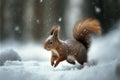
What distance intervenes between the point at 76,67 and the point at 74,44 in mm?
54

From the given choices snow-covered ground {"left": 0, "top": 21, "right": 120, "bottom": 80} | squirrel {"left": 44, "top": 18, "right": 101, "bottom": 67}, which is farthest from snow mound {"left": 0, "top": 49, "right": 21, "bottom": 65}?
squirrel {"left": 44, "top": 18, "right": 101, "bottom": 67}

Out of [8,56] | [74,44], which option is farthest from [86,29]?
[8,56]

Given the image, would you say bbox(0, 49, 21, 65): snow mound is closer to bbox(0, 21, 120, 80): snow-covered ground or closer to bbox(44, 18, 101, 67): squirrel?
bbox(0, 21, 120, 80): snow-covered ground

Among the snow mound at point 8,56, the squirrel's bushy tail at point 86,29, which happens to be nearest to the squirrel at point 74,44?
the squirrel's bushy tail at point 86,29

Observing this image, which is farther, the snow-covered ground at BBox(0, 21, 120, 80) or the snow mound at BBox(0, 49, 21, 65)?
the snow mound at BBox(0, 49, 21, 65)

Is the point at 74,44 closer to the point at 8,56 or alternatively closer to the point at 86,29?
the point at 86,29

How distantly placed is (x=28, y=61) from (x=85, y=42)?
168 millimetres

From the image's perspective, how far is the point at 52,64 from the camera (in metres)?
0.85

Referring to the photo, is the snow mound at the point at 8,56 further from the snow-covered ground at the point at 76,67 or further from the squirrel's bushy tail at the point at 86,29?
the squirrel's bushy tail at the point at 86,29

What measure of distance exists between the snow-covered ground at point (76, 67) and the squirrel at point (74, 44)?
0.02 m

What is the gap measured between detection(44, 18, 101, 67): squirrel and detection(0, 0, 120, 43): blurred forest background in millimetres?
21

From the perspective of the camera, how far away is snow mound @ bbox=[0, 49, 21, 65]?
92 centimetres

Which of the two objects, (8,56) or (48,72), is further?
(8,56)

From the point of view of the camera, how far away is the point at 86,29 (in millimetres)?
863
